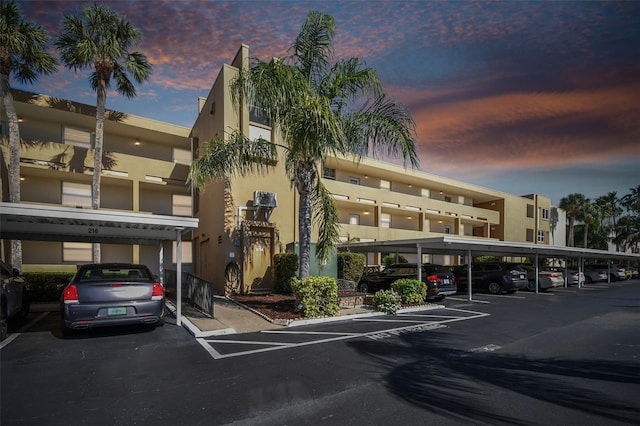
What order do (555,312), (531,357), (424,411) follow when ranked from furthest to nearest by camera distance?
(555,312)
(531,357)
(424,411)

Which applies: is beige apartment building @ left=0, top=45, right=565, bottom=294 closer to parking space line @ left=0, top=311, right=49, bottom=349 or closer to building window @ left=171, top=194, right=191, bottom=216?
building window @ left=171, top=194, right=191, bottom=216

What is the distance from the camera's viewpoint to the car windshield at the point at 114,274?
7641mm

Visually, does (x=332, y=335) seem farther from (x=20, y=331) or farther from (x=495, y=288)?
(x=495, y=288)

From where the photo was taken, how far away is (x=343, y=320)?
10078 mm

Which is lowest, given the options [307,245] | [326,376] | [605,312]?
[605,312]

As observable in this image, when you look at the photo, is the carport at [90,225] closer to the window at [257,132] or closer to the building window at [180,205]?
the window at [257,132]

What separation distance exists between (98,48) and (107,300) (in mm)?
13344

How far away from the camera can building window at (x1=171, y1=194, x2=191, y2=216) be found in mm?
21328

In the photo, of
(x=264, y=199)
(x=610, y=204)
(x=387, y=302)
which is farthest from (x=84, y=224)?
(x=610, y=204)

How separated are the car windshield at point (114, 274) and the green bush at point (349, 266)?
1052cm

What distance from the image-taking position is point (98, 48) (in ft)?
50.6

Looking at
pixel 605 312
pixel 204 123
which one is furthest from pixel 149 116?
pixel 605 312

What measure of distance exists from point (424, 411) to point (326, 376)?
1643mm

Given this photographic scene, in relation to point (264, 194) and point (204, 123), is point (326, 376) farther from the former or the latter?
point (204, 123)
